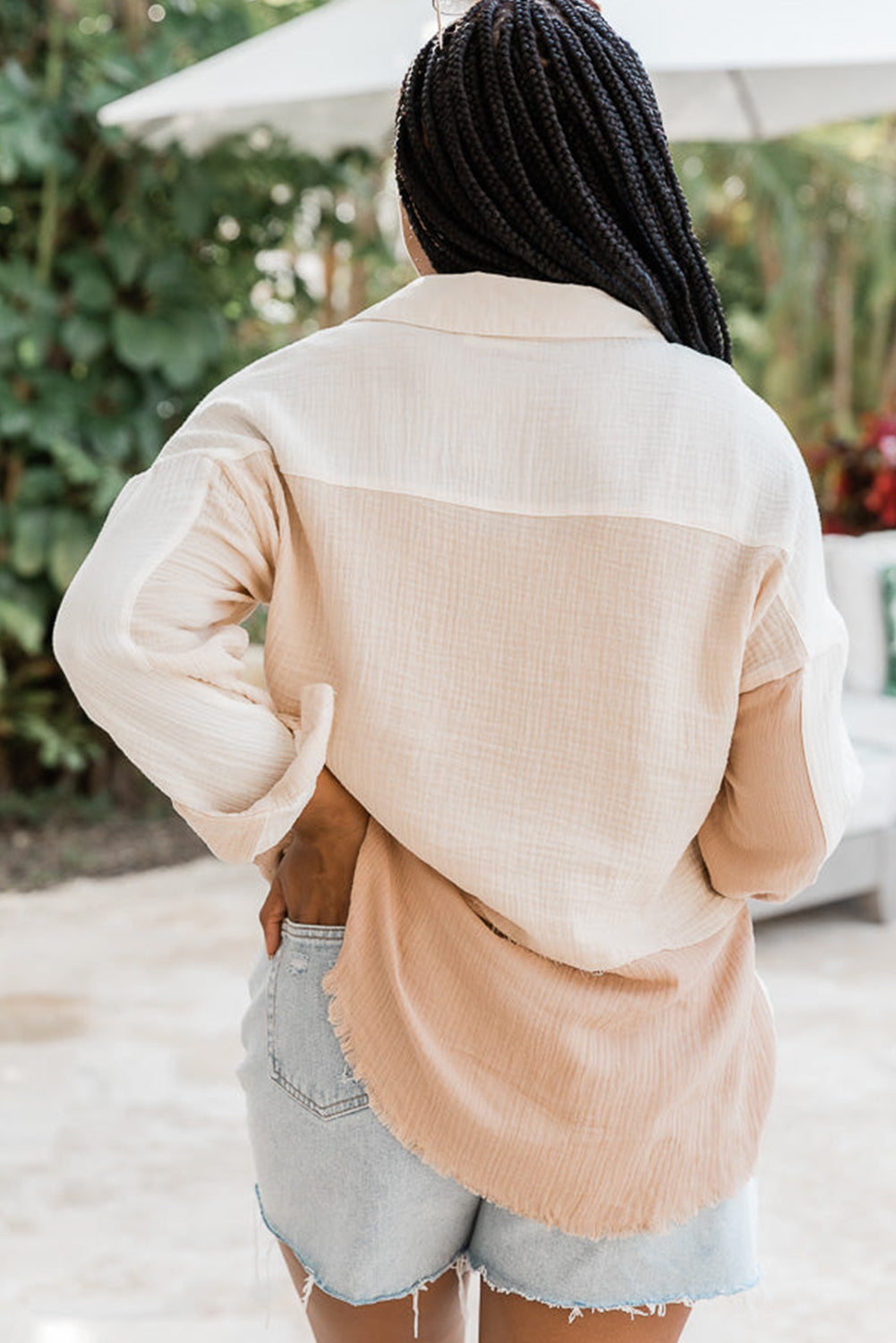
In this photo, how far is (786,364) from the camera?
769 centimetres

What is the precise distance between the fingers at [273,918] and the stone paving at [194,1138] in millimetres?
441

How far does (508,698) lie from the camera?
Result: 93 centimetres

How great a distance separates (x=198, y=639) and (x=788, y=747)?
0.38 meters

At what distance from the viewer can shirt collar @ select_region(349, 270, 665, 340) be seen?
90 centimetres

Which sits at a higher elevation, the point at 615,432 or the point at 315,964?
the point at 615,432

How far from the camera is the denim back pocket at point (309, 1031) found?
98 cm

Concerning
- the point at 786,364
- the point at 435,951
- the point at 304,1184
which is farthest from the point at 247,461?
the point at 786,364

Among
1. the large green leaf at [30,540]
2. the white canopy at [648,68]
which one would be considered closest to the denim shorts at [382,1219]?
the white canopy at [648,68]

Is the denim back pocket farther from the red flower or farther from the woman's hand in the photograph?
the red flower

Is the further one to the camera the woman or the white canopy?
the white canopy

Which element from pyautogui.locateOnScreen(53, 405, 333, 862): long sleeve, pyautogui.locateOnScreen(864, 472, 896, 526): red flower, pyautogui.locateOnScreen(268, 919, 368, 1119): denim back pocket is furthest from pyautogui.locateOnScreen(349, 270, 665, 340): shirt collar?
pyautogui.locateOnScreen(864, 472, 896, 526): red flower

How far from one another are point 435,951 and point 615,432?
1.18 ft

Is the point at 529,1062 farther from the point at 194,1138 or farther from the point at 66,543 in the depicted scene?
the point at 66,543

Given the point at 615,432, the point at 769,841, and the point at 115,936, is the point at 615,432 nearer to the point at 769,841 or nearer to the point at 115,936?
the point at 769,841
